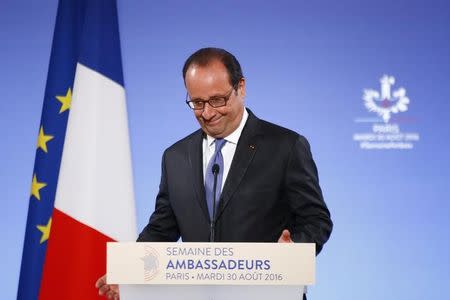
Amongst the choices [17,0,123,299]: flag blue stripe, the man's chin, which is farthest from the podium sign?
[17,0,123,299]: flag blue stripe

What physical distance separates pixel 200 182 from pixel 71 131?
5.42ft

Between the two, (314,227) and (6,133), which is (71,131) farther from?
(314,227)

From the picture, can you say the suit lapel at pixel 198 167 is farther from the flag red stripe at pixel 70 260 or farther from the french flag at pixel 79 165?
the flag red stripe at pixel 70 260

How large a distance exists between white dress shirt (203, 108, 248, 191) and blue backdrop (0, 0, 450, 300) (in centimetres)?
164

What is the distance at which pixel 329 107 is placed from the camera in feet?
12.6

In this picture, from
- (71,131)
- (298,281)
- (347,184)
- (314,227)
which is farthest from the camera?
(347,184)

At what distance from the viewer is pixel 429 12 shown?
3.90 m

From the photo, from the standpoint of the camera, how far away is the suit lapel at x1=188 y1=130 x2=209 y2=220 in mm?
2072

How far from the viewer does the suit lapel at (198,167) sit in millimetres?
2072

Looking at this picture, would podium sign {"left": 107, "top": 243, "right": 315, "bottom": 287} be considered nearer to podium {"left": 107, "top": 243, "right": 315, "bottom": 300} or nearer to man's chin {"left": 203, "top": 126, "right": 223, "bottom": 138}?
podium {"left": 107, "top": 243, "right": 315, "bottom": 300}

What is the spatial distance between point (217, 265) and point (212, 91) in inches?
25.9

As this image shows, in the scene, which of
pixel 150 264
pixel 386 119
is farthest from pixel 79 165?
pixel 150 264

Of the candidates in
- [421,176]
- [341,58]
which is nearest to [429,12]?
[341,58]

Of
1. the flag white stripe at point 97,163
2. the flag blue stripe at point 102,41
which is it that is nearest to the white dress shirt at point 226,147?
the flag white stripe at point 97,163
